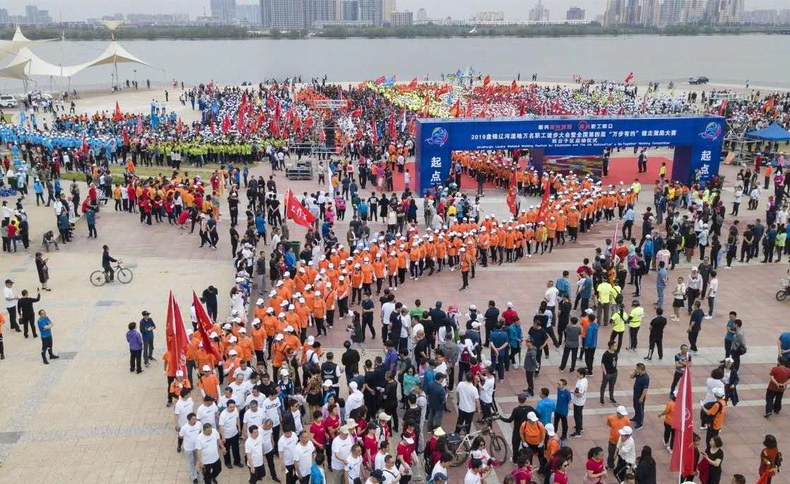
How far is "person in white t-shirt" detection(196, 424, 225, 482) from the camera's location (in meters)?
8.64

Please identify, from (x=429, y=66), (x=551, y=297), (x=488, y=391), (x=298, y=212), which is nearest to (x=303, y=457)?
(x=488, y=391)

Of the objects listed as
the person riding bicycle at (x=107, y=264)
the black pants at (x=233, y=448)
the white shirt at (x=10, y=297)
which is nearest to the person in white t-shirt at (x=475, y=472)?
the black pants at (x=233, y=448)

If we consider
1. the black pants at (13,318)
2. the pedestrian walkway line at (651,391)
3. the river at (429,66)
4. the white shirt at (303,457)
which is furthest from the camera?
the river at (429,66)

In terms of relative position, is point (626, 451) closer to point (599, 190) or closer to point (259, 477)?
point (259, 477)

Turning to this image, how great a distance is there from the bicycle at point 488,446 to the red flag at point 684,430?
2317 mm

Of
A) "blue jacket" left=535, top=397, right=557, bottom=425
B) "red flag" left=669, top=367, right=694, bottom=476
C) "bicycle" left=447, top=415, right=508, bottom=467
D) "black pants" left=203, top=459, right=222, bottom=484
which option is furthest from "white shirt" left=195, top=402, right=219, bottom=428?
"red flag" left=669, top=367, right=694, bottom=476

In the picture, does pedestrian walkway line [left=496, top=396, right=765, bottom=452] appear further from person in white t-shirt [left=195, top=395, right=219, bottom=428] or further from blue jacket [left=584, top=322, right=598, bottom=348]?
person in white t-shirt [left=195, top=395, right=219, bottom=428]

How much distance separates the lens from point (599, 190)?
71.9 feet

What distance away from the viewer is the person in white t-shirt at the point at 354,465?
8.30m

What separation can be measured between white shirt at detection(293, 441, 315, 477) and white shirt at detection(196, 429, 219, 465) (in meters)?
1.08

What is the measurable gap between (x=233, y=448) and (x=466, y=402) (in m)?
3.36

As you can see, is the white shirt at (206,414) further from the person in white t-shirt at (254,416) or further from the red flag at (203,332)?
the red flag at (203,332)

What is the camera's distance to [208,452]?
8672 millimetres

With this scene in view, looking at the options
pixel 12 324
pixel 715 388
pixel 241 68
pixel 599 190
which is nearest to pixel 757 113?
pixel 599 190
